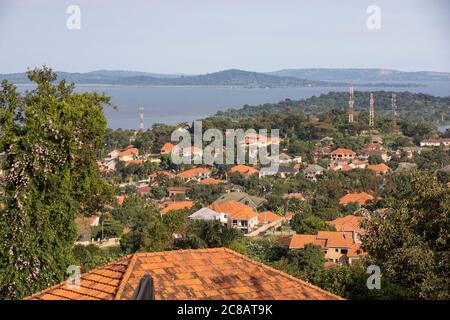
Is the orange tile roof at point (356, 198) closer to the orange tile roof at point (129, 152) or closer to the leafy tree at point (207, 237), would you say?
the leafy tree at point (207, 237)

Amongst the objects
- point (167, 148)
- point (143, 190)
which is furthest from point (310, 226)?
point (167, 148)

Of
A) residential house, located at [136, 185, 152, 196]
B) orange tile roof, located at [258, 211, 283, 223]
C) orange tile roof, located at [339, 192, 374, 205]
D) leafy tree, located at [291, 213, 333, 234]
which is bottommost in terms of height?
orange tile roof, located at [258, 211, 283, 223]

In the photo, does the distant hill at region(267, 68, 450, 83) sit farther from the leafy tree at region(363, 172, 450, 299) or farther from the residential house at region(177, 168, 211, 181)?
the leafy tree at region(363, 172, 450, 299)

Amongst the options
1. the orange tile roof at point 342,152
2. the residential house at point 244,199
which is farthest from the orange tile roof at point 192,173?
the orange tile roof at point 342,152

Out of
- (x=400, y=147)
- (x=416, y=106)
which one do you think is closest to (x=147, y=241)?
(x=400, y=147)

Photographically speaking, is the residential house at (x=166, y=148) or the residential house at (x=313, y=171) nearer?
the residential house at (x=313, y=171)

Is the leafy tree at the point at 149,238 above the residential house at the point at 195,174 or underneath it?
above

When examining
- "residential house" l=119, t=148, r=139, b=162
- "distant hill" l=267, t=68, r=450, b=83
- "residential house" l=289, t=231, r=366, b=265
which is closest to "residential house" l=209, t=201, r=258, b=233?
"residential house" l=289, t=231, r=366, b=265
